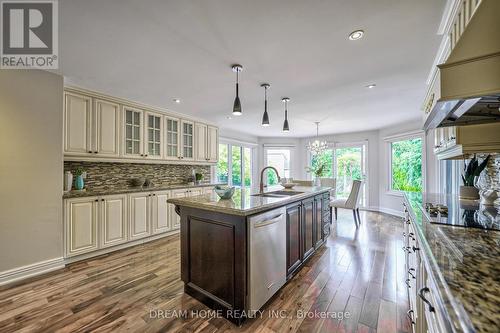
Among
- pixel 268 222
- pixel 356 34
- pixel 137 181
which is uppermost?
pixel 356 34

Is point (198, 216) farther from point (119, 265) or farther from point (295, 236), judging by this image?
point (119, 265)

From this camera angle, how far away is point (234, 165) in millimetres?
6539

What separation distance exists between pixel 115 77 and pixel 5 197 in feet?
6.06

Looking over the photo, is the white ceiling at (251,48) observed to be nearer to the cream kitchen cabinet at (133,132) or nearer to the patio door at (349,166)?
the cream kitchen cabinet at (133,132)

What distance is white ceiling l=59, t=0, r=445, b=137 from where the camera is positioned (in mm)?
1580

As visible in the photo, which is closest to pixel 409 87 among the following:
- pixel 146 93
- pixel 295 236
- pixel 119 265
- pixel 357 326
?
pixel 295 236

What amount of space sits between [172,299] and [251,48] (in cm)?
259

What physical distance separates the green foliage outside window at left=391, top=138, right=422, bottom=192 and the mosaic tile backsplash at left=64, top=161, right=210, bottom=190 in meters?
5.59

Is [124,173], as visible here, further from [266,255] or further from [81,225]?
[266,255]

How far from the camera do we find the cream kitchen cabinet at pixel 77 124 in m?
2.88

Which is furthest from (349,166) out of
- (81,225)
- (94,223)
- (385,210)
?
(81,225)

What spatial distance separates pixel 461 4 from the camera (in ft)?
4.74

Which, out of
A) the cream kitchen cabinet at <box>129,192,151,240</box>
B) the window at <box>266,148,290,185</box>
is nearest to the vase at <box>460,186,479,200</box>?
the cream kitchen cabinet at <box>129,192,151,240</box>

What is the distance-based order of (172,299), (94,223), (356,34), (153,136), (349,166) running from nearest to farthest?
1. (356,34)
2. (172,299)
3. (94,223)
4. (153,136)
5. (349,166)
